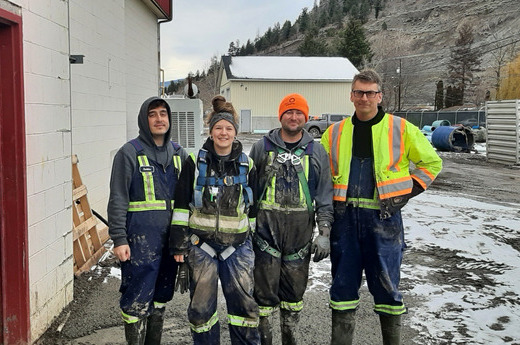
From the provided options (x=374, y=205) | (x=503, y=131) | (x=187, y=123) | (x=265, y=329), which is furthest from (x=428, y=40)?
(x=265, y=329)

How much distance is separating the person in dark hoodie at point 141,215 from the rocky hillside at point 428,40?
5613cm

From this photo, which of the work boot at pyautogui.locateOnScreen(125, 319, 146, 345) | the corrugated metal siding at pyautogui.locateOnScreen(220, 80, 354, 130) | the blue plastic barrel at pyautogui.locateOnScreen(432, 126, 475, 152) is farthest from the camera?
the corrugated metal siding at pyautogui.locateOnScreen(220, 80, 354, 130)

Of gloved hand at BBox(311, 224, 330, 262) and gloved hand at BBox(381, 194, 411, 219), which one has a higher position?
gloved hand at BBox(381, 194, 411, 219)

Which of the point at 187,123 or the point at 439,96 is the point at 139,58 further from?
the point at 439,96

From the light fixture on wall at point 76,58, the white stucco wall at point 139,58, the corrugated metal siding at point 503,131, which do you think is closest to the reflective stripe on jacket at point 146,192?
the light fixture on wall at point 76,58

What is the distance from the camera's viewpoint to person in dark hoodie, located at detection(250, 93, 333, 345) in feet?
11.6

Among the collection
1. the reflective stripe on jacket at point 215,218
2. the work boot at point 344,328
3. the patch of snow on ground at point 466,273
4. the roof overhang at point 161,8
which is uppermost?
the roof overhang at point 161,8

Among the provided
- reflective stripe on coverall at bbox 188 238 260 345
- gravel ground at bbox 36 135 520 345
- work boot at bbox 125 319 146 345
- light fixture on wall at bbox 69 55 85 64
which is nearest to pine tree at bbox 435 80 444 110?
gravel ground at bbox 36 135 520 345

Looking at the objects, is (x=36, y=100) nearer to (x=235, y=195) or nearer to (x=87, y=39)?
(x=235, y=195)

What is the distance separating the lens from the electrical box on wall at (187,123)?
9.28 meters

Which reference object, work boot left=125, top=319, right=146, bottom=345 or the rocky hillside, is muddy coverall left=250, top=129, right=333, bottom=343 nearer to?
work boot left=125, top=319, right=146, bottom=345

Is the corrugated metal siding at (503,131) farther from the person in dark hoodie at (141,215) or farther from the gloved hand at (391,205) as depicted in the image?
the person in dark hoodie at (141,215)

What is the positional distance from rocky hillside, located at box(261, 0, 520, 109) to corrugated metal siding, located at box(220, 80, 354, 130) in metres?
17.4

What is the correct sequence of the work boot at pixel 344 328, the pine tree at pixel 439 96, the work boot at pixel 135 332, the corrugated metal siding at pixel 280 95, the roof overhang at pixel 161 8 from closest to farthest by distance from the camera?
the work boot at pixel 135 332 → the work boot at pixel 344 328 → the roof overhang at pixel 161 8 → the corrugated metal siding at pixel 280 95 → the pine tree at pixel 439 96
